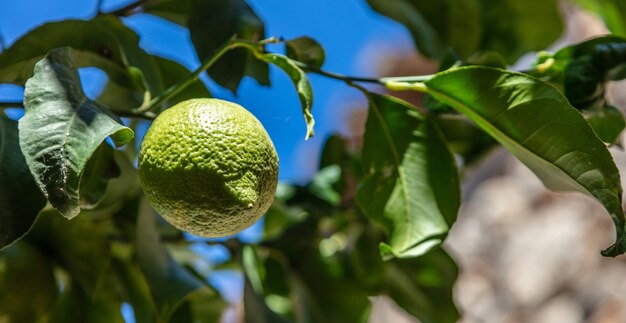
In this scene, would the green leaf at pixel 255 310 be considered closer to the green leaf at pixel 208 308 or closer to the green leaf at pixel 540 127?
the green leaf at pixel 208 308

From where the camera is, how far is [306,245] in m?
1.02

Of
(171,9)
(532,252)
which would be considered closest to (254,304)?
(171,9)

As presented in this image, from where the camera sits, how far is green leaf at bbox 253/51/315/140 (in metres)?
0.55

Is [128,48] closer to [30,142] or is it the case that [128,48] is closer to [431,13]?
[30,142]

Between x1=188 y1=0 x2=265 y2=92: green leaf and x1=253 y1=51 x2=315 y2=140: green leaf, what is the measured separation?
80 mm

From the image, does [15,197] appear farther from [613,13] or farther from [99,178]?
[613,13]

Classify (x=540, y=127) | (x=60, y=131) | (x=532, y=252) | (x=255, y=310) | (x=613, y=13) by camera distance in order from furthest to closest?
1. (x=532, y=252)
2. (x=613, y=13)
3. (x=255, y=310)
4. (x=540, y=127)
5. (x=60, y=131)

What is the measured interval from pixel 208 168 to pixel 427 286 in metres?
0.53

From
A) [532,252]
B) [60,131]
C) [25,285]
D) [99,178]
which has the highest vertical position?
[60,131]

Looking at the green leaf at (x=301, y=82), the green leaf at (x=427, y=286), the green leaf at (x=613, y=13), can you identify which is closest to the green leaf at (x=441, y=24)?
the green leaf at (x=613, y=13)

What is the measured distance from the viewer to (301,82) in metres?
0.57

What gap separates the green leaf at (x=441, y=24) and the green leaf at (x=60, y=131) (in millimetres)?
484

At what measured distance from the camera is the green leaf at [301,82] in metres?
0.55

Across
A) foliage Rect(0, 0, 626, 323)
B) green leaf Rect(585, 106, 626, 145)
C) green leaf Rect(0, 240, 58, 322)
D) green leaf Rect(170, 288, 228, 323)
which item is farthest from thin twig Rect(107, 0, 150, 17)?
green leaf Rect(585, 106, 626, 145)
